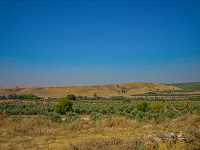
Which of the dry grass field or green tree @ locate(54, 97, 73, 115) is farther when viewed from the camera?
green tree @ locate(54, 97, 73, 115)

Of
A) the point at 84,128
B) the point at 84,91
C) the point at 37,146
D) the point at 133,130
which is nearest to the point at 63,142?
the point at 37,146

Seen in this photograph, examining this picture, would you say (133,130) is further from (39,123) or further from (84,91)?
(84,91)

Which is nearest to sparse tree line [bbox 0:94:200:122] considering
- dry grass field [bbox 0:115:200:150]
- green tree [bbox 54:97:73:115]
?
green tree [bbox 54:97:73:115]

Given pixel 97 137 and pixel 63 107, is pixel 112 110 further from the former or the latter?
pixel 97 137

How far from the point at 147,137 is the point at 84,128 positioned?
531 cm


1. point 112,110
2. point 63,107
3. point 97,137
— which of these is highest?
point 97,137

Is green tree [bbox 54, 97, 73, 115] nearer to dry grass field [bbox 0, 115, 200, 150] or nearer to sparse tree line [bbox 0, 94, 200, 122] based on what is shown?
sparse tree line [bbox 0, 94, 200, 122]

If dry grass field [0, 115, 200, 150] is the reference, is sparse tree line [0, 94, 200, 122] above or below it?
below

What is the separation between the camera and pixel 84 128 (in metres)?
13.3

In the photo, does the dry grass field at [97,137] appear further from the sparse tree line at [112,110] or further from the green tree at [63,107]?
the green tree at [63,107]

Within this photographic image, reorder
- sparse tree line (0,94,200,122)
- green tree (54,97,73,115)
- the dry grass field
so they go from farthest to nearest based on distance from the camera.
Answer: green tree (54,97,73,115) → sparse tree line (0,94,200,122) → the dry grass field

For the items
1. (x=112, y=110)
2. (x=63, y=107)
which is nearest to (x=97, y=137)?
(x=63, y=107)

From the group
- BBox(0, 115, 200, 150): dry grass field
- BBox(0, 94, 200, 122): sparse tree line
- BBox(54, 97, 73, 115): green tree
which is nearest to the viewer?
BBox(0, 115, 200, 150): dry grass field

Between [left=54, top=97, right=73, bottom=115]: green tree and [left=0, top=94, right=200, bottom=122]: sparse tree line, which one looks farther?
[left=54, top=97, right=73, bottom=115]: green tree
